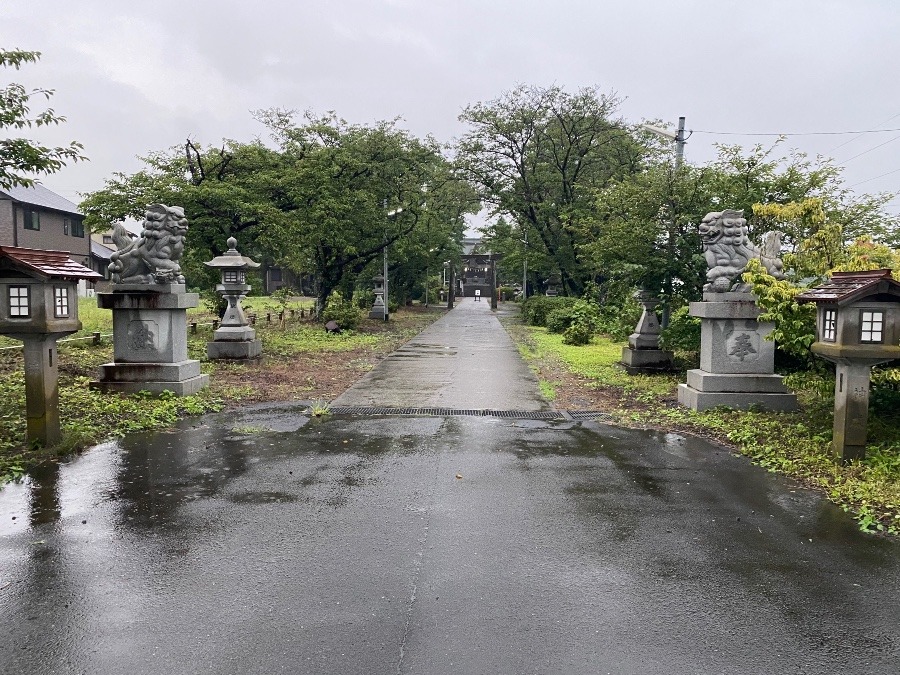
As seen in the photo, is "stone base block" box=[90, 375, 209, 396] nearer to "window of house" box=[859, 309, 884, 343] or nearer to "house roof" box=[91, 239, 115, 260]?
"window of house" box=[859, 309, 884, 343]

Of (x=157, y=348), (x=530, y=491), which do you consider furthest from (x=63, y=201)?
(x=530, y=491)

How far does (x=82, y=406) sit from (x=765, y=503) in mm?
8289

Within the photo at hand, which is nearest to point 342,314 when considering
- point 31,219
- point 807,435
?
point 807,435

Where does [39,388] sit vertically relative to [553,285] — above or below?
below

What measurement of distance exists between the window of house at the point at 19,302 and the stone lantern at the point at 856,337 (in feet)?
26.0

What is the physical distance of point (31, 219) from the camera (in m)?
34.4

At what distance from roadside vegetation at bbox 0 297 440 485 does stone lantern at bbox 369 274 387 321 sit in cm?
980

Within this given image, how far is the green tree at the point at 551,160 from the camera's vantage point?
2483 centimetres

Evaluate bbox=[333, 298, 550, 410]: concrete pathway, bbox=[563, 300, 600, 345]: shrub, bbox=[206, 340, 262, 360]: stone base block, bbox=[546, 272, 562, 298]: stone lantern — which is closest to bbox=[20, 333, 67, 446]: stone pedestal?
bbox=[333, 298, 550, 410]: concrete pathway

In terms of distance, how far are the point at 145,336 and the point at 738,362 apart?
890cm

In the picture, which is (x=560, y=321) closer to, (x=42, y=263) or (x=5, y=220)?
(x=42, y=263)

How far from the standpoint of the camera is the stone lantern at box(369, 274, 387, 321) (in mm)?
29794

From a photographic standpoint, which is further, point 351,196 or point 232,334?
point 351,196

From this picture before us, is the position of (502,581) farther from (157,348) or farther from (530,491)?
(157,348)
